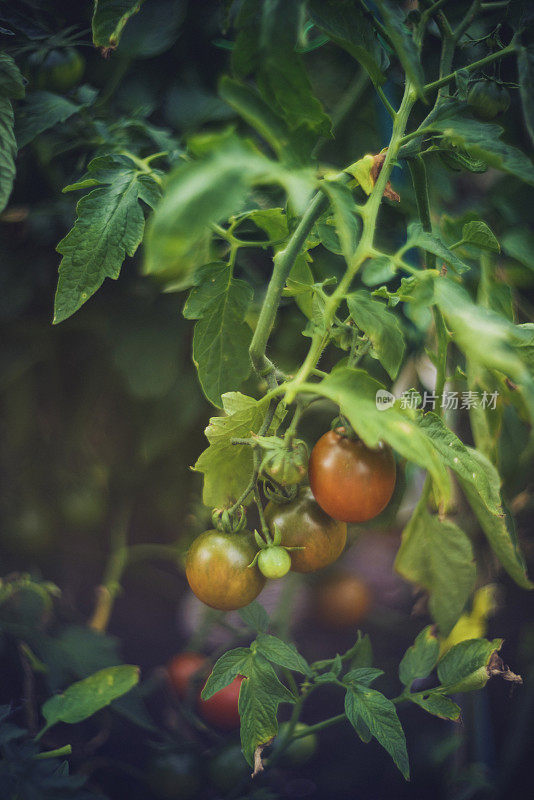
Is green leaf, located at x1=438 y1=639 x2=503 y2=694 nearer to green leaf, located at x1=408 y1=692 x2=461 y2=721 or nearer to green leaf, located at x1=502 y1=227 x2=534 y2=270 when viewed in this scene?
green leaf, located at x1=408 y1=692 x2=461 y2=721

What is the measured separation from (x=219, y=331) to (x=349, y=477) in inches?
5.1

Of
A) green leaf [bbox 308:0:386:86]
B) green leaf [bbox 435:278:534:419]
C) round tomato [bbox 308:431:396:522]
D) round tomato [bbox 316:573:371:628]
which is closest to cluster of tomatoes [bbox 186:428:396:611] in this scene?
round tomato [bbox 308:431:396:522]

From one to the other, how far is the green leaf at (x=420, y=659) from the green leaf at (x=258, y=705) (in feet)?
0.47

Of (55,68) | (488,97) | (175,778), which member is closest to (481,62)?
(488,97)

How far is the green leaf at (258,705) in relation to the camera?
1.19 feet

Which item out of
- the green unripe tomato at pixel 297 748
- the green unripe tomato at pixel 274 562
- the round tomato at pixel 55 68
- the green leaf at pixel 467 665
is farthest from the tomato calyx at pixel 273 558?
the round tomato at pixel 55 68

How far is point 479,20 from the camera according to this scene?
502 mm

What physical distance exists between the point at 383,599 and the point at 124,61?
73cm

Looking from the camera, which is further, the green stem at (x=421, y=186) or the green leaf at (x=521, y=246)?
the green leaf at (x=521, y=246)

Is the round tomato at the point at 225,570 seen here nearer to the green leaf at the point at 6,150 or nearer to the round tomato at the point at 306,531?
the round tomato at the point at 306,531

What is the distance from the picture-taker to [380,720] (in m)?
0.40

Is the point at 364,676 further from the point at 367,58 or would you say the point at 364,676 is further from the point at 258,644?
the point at 367,58

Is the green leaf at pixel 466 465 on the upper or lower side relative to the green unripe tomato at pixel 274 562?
→ upper

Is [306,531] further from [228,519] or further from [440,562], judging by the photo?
[440,562]
